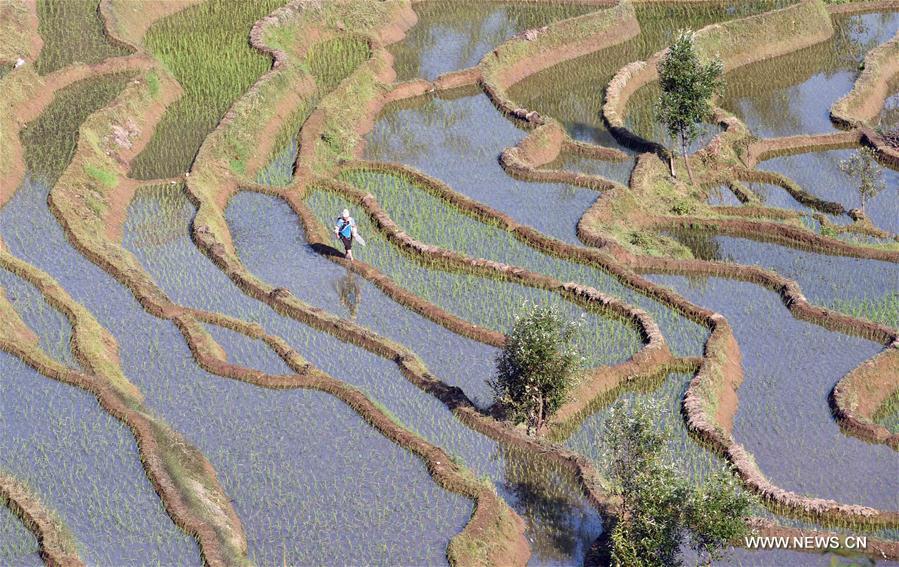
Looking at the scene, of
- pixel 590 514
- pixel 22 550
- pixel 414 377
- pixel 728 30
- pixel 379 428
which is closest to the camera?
pixel 22 550

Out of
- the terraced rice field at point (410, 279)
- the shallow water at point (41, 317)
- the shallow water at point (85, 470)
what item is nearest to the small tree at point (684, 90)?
the terraced rice field at point (410, 279)

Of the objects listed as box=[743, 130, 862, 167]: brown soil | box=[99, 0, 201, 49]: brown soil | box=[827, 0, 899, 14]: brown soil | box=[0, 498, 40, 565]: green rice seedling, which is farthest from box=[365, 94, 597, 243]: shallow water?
box=[827, 0, 899, 14]: brown soil

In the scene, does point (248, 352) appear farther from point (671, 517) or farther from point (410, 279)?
point (671, 517)

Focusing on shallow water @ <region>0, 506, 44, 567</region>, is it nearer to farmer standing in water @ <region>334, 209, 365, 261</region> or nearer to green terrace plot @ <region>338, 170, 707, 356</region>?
farmer standing in water @ <region>334, 209, 365, 261</region>

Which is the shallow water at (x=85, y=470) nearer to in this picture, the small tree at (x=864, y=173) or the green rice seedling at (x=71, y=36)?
the green rice seedling at (x=71, y=36)

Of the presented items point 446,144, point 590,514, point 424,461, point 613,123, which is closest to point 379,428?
point 424,461

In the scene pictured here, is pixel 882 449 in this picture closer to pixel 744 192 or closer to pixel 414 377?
pixel 414 377
